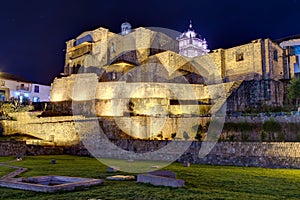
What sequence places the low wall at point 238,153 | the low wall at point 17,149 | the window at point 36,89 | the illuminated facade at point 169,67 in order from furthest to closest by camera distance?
the window at point 36,89, the illuminated facade at point 169,67, the low wall at point 17,149, the low wall at point 238,153

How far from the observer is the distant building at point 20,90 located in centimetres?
4050

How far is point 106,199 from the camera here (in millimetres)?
5445

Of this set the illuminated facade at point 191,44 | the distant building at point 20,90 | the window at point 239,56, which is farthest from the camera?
the illuminated facade at point 191,44

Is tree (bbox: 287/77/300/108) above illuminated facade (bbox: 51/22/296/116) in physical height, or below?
below

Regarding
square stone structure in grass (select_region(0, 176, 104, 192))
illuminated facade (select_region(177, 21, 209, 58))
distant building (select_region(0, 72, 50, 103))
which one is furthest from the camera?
illuminated facade (select_region(177, 21, 209, 58))

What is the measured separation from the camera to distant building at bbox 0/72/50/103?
133ft

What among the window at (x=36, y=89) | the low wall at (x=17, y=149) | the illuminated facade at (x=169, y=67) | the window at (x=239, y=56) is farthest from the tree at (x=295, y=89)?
the window at (x=36, y=89)

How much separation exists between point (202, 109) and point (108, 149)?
11.6 meters

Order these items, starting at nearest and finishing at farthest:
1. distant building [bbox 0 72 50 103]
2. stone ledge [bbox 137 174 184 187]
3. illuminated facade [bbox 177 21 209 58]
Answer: stone ledge [bbox 137 174 184 187], distant building [bbox 0 72 50 103], illuminated facade [bbox 177 21 209 58]

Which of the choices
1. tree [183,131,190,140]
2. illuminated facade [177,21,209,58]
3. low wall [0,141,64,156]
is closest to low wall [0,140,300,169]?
low wall [0,141,64,156]

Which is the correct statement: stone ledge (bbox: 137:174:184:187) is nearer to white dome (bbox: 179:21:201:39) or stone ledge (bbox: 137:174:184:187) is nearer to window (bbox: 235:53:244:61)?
window (bbox: 235:53:244:61)

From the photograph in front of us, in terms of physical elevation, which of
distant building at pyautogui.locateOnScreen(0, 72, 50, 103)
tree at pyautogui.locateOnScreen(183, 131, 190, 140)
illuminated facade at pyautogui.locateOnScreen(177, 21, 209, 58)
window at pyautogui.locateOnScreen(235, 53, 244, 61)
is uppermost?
illuminated facade at pyautogui.locateOnScreen(177, 21, 209, 58)

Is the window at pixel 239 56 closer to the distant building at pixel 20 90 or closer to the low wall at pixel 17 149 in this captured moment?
the low wall at pixel 17 149

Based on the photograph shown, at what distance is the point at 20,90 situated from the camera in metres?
42.6
